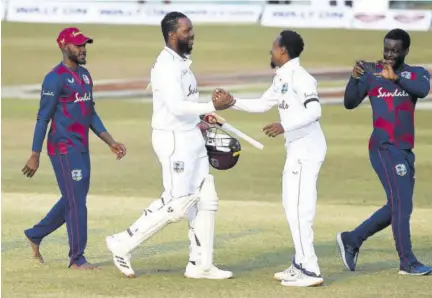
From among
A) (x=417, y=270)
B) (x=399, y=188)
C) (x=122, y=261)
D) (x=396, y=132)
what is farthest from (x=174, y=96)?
(x=417, y=270)

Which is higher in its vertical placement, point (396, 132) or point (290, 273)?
point (396, 132)

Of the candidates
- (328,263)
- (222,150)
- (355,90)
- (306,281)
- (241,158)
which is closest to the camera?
(306,281)

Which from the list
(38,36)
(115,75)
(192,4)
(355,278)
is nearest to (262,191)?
(355,278)

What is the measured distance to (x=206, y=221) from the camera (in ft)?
31.6

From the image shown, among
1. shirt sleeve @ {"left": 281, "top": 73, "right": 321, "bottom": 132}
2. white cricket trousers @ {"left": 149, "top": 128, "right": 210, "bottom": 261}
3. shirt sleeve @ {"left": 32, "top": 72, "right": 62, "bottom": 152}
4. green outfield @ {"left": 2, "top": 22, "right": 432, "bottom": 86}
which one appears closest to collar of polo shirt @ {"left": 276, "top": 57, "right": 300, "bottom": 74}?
shirt sleeve @ {"left": 281, "top": 73, "right": 321, "bottom": 132}

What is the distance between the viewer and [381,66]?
9.66 meters

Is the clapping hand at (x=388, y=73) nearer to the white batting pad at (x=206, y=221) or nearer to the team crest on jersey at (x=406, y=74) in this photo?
the team crest on jersey at (x=406, y=74)

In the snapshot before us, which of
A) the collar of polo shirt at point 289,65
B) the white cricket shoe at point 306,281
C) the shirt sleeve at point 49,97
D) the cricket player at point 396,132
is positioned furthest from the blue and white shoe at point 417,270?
the shirt sleeve at point 49,97

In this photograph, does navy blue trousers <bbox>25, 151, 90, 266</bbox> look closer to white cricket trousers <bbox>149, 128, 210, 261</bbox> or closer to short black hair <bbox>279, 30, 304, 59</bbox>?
white cricket trousers <bbox>149, 128, 210, 261</bbox>

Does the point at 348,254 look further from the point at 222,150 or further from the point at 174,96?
the point at 174,96

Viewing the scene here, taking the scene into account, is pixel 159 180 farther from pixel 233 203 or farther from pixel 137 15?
pixel 137 15

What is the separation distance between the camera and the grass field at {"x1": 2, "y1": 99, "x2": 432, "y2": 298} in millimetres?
9297

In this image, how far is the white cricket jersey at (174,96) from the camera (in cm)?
929

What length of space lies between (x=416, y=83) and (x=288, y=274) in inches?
65.4
